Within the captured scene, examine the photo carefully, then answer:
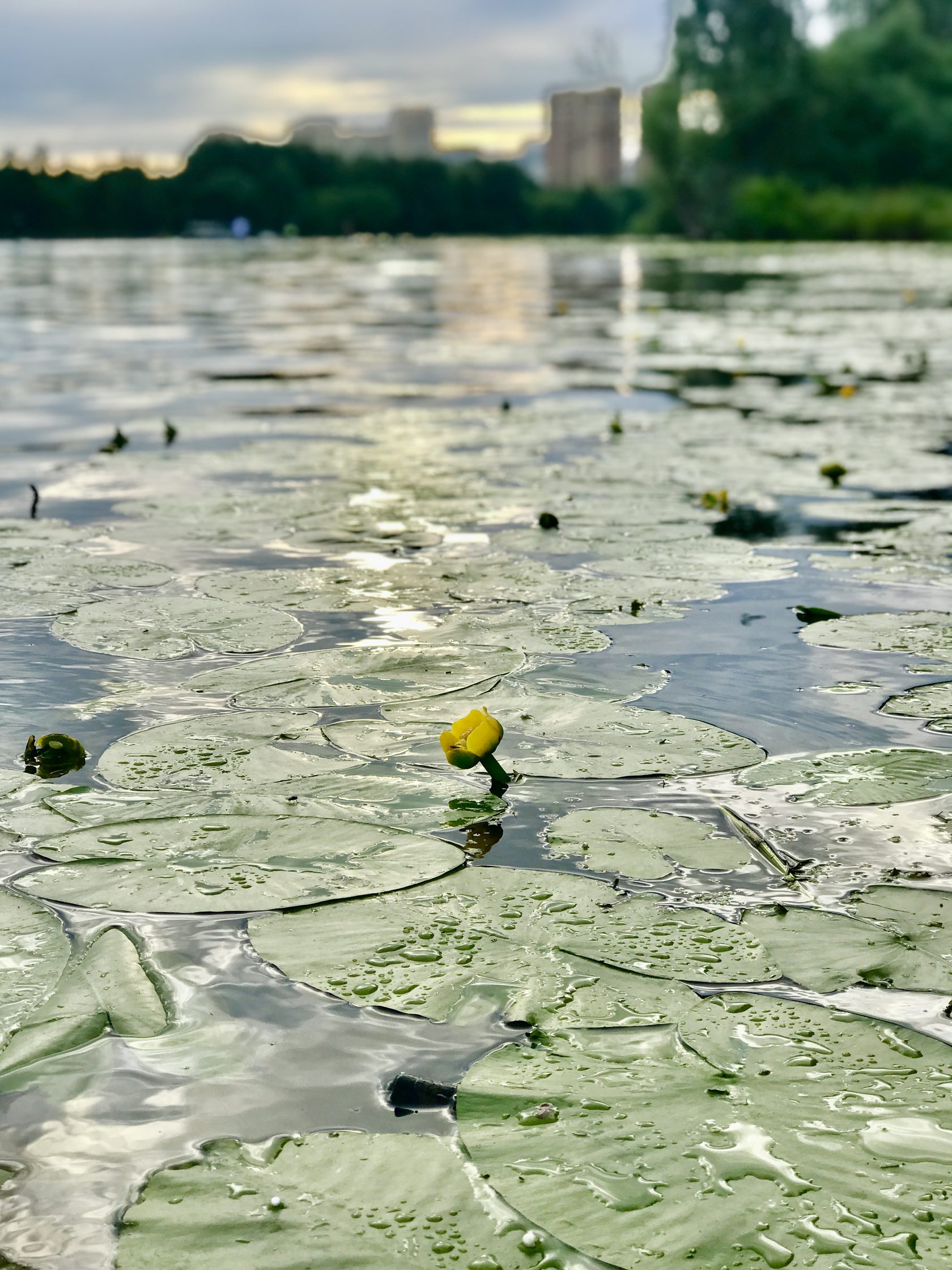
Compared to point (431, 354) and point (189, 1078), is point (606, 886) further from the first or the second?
point (431, 354)

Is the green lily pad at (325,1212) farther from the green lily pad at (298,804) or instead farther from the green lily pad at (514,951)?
the green lily pad at (298,804)

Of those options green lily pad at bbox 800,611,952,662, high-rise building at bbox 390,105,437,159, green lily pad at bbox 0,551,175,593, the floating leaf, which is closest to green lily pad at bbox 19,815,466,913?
green lily pad at bbox 800,611,952,662

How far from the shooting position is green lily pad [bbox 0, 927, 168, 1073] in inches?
49.6

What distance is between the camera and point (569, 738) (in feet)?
6.79

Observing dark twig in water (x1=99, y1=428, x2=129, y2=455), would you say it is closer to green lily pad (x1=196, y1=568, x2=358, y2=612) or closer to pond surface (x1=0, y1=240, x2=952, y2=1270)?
pond surface (x1=0, y1=240, x2=952, y2=1270)

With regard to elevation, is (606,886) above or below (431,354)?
below

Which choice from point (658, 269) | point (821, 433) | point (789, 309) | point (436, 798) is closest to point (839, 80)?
point (658, 269)

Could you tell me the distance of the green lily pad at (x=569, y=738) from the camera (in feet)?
6.46

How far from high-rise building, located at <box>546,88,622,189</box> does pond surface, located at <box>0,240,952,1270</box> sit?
378 ft

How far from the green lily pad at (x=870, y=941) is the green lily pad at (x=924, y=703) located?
675 millimetres

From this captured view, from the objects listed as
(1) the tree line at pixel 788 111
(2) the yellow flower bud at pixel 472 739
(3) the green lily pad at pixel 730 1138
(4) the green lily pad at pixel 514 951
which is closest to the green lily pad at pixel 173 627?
(2) the yellow flower bud at pixel 472 739

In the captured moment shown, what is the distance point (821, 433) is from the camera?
564cm

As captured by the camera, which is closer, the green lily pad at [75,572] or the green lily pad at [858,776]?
the green lily pad at [858,776]

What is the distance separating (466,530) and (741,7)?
46.6 meters
